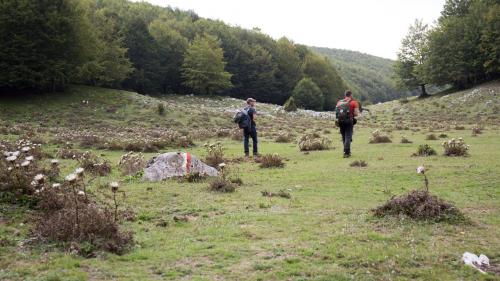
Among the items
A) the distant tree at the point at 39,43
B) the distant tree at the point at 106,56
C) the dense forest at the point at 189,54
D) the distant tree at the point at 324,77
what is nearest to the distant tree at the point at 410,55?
the dense forest at the point at 189,54

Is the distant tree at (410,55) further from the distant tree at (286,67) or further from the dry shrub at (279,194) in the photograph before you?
the dry shrub at (279,194)

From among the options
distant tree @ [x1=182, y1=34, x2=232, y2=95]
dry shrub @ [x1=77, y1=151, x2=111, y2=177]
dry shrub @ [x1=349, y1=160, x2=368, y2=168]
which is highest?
distant tree @ [x1=182, y1=34, x2=232, y2=95]

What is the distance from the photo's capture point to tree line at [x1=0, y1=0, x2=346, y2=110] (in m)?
44.2

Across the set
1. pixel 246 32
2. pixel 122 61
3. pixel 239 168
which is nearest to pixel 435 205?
pixel 239 168

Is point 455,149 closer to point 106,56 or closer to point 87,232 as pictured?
point 87,232

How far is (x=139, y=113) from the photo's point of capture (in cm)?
4266

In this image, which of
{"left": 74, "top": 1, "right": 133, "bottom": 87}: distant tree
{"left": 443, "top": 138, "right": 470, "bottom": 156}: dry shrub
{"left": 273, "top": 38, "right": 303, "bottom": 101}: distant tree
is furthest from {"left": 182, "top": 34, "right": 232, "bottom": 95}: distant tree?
{"left": 443, "top": 138, "right": 470, "bottom": 156}: dry shrub

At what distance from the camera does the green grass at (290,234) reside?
6.66 meters

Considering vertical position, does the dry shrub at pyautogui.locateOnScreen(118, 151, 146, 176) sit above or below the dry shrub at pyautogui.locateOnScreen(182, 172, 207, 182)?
above

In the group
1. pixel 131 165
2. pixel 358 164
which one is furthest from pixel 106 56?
pixel 358 164

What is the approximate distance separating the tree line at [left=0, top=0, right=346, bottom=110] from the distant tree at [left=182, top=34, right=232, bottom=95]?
18cm

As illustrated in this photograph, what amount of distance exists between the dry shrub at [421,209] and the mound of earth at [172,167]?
22.7 ft

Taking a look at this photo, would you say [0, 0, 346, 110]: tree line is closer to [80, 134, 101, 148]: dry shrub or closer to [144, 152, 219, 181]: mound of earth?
[80, 134, 101, 148]: dry shrub

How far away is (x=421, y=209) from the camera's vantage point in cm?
913
